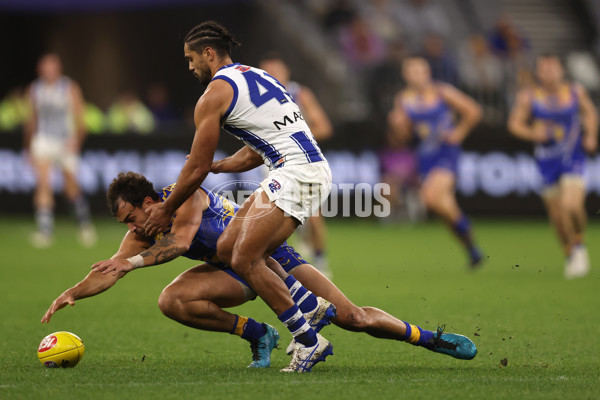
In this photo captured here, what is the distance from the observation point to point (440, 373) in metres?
6.12

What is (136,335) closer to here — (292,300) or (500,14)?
(292,300)

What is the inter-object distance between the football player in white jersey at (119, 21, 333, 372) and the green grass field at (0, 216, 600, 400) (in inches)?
19.7

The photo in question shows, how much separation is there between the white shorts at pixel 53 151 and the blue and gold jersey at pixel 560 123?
7.64 metres

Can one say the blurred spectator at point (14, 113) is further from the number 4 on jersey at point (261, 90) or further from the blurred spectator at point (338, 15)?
the number 4 on jersey at point (261, 90)

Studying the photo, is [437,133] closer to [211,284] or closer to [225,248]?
[211,284]

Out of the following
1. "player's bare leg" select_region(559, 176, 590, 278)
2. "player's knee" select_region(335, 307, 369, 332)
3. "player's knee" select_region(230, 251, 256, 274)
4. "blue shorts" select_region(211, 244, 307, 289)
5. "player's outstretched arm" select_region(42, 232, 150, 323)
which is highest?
"player's knee" select_region(230, 251, 256, 274)

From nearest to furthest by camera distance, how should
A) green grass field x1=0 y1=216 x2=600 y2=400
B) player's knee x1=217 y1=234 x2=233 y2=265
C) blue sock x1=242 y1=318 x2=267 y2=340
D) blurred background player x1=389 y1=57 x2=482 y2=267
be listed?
green grass field x1=0 y1=216 x2=600 y2=400 < player's knee x1=217 y1=234 x2=233 y2=265 < blue sock x1=242 y1=318 x2=267 y2=340 < blurred background player x1=389 y1=57 x2=482 y2=267

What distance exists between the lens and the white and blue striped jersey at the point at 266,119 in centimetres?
602

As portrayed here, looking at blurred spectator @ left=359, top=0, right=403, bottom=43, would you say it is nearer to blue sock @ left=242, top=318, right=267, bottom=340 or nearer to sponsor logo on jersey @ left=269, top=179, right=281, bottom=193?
blue sock @ left=242, top=318, right=267, bottom=340

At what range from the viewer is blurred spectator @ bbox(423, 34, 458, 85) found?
19.6 m

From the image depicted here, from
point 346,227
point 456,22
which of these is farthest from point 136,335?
point 456,22

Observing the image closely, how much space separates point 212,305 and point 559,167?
697cm

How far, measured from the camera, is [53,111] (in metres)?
16.0

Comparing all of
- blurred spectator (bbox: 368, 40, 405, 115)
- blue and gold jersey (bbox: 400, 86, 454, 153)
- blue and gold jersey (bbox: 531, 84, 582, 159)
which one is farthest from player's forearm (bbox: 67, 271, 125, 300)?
blurred spectator (bbox: 368, 40, 405, 115)
